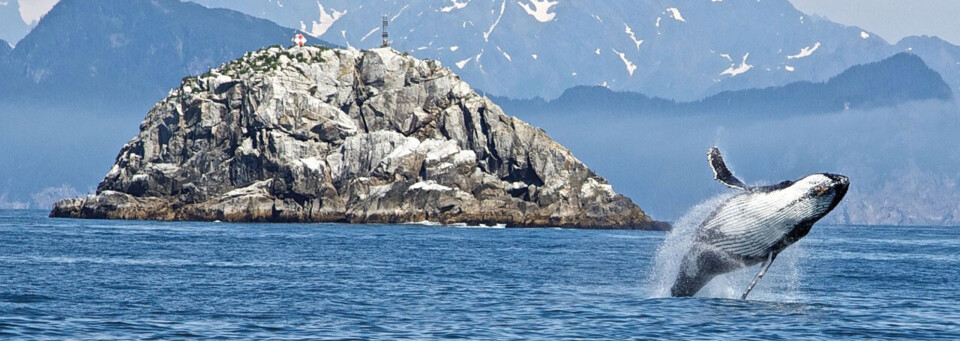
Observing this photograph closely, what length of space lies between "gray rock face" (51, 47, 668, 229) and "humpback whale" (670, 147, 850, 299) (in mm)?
133748

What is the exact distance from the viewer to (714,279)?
155 feet

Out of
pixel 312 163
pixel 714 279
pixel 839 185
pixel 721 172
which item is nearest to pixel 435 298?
pixel 714 279

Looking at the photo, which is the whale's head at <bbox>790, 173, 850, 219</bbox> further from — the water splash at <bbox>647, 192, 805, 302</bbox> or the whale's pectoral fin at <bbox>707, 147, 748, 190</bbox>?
the water splash at <bbox>647, 192, 805, 302</bbox>

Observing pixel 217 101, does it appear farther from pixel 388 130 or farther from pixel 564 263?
pixel 564 263

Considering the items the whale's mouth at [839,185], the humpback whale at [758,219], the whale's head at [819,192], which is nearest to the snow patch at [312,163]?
the humpback whale at [758,219]

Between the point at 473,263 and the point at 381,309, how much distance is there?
28926 millimetres

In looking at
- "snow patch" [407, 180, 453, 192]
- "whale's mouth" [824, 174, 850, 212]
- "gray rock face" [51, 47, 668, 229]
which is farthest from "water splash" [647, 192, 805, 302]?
"gray rock face" [51, 47, 668, 229]

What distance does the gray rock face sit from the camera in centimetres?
17612

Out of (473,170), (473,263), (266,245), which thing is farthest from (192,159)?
(473,263)

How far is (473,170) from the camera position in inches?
7200

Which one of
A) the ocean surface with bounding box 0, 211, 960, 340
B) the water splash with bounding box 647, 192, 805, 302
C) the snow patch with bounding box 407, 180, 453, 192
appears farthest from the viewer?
the snow patch with bounding box 407, 180, 453, 192

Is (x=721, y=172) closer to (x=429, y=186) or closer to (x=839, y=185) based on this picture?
(x=839, y=185)

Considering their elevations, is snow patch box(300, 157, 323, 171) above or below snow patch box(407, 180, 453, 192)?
above

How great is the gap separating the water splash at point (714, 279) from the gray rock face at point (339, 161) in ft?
378
